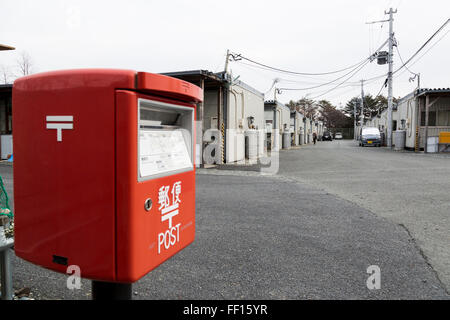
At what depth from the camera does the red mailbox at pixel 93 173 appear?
55.9 inches

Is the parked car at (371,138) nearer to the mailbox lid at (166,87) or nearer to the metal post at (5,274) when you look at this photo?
the mailbox lid at (166,87)

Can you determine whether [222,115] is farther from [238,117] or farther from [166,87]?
[166,87]

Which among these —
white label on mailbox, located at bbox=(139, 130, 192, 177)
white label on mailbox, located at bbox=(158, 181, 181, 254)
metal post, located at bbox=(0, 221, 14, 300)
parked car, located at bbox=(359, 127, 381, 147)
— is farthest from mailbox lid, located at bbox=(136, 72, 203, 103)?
parked car, located at bbox=(359, 127, 381, 147)

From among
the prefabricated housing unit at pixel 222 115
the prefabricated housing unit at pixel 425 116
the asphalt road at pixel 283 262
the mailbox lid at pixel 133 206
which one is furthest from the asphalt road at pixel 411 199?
the prefabricated housing unit at pixel 425 116

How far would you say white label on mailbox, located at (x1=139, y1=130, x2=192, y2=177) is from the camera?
62.4 inches

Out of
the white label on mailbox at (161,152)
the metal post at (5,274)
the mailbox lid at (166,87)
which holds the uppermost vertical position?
the mailbox lid at (166,87)

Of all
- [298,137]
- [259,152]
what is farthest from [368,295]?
[298,137]

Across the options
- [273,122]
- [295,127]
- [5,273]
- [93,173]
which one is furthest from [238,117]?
[295,127]

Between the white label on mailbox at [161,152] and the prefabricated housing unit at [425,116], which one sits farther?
the prefabricated housing unit at [425,116]

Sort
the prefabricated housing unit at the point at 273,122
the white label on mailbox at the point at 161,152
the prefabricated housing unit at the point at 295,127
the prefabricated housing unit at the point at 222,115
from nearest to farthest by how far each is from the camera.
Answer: the white label on mailbox at the point at 161,152
the prefabricated housing unit at the point at 222,115
the prefabricated housing unit at the point at 273,122
the prefabricated housing unit at the point at 295,127

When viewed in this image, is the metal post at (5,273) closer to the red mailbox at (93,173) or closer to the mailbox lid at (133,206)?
the red mailbox at (93,173)

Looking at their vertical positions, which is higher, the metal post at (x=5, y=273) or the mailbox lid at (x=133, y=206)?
the mailbox lid at (x=133, y=206)

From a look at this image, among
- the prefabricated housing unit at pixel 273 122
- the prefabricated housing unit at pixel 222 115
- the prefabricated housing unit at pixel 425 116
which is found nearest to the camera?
the prefabricated housing unit at pixel 222 115

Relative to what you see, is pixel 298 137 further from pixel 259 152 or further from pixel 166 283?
pixel 166 283
